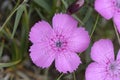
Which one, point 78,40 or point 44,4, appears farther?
point 44,4

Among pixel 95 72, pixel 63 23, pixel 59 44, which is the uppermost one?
pixel 63 23

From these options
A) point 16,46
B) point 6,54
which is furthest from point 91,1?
point 6,54

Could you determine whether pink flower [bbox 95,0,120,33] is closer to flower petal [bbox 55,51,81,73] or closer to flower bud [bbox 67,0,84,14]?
flower bud [bbox 67,0,84,14]

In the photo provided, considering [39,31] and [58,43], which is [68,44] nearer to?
[58,43]

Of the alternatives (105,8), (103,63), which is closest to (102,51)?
(103,63)

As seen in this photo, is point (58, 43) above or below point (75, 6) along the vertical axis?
below

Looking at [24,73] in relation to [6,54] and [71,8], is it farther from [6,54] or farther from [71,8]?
[71,8]

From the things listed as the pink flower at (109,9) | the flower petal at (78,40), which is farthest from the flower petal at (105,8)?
the flower petal at (78,40)
